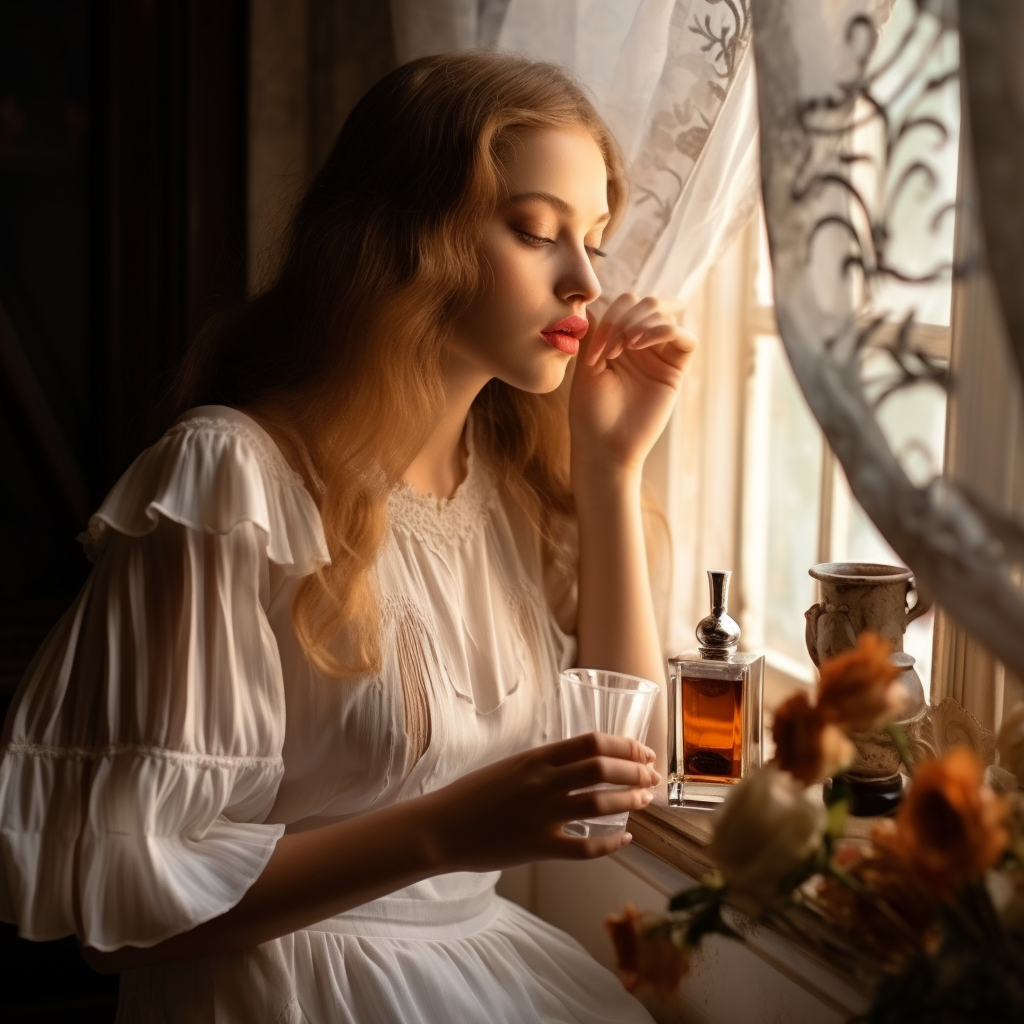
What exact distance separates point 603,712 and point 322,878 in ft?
0.93

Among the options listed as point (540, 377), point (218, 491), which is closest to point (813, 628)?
point (540, 377)

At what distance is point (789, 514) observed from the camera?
6.14 feet

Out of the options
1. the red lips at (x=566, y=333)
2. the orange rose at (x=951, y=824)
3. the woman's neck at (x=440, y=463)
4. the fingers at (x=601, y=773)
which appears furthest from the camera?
the woman's neck at (x=440, y=463)

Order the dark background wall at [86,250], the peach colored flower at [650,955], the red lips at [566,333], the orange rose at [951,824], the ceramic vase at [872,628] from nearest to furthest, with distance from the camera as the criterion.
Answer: the orange rose at [951,824]
the peach colored flower at [650,955]
the ceramic vase at [872,628]
the red lips at [566,333]
the dark background wall at [86,250]

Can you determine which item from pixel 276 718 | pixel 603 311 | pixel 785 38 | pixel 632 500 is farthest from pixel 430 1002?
pixel 785 38

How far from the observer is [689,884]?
132 centimetres

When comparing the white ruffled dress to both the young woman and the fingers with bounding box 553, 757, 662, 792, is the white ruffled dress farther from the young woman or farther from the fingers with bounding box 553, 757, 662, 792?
the fingers with bounding box 553, 757, 662, 792

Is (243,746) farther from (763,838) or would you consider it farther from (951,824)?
(951,824)

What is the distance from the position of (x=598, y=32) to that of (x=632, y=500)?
535mm

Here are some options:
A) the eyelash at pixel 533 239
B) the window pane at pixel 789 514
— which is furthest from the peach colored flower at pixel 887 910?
the window pane at pixel 789 514

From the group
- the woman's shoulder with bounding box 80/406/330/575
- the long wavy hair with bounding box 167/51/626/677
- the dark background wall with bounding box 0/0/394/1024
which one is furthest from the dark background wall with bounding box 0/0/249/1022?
the woman's shoulder with bounding box 80/406/330/575

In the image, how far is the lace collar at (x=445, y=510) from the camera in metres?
1.30

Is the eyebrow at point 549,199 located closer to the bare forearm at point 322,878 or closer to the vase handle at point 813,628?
the vase handle at point 813,628

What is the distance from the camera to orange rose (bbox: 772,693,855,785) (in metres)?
0.71
